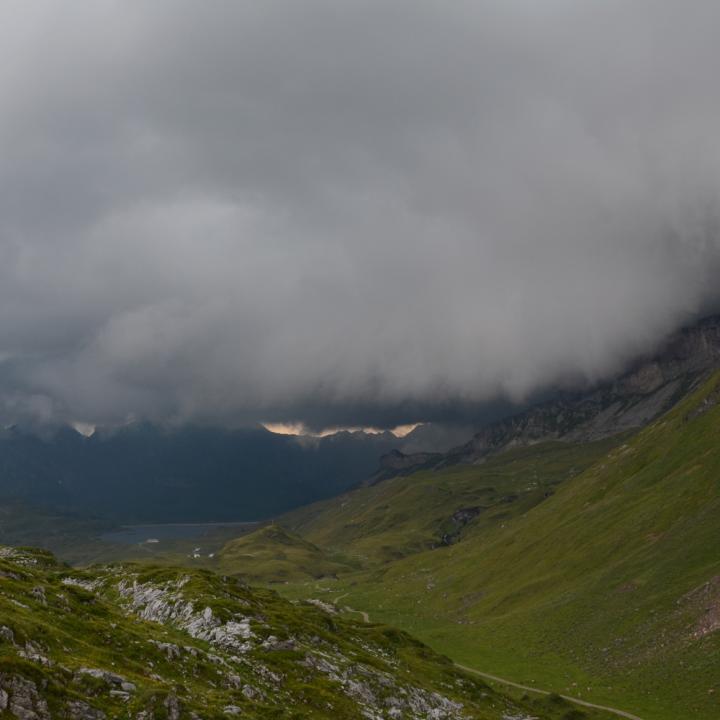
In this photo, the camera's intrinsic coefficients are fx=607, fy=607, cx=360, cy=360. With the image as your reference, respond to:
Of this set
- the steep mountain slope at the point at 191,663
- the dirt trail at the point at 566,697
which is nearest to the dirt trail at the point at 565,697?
the dirt trail at the point at 566,697

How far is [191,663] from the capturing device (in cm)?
4406

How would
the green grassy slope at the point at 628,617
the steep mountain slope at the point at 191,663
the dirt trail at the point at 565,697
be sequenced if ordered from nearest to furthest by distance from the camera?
the steep mountain slope at the point at 191,663 → the dirt trail at the point at 565,697 → the green grassy slope at the point at 628,617

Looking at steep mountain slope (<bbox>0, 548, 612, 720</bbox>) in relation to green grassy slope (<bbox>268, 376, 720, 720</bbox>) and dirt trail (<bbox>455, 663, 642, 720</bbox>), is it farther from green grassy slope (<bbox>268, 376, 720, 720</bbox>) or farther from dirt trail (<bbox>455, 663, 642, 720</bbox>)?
green grassy slope (<bbox>268, 376, 720, 720</bbox>)

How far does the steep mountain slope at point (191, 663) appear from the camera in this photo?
32219 mm

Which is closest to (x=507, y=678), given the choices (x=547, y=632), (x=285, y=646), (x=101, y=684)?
(x=547, y=632)

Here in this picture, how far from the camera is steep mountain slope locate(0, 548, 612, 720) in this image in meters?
32.2

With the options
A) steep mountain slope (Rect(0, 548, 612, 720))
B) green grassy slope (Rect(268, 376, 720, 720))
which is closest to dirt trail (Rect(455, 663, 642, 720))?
green grassy slope (Rect(268, 376, 720, 720))

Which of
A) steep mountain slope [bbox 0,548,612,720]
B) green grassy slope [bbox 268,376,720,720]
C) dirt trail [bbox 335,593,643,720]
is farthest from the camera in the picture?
green grassy slope [bbox 268,376,720,720]

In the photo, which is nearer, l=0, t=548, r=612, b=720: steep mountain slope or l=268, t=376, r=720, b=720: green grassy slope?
l=0, t=548, r=612, b=720: steep mountain slope

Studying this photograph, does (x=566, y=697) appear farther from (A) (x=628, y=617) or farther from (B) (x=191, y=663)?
(B) (x=191, y=663)

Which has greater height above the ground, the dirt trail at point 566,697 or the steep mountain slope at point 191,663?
the steep mountain slope at point 191,663

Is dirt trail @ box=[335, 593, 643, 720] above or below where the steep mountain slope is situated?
below

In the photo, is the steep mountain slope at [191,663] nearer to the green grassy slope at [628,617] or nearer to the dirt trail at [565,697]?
the dirt trail at [565,697]

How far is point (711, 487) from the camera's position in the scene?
169 metres
